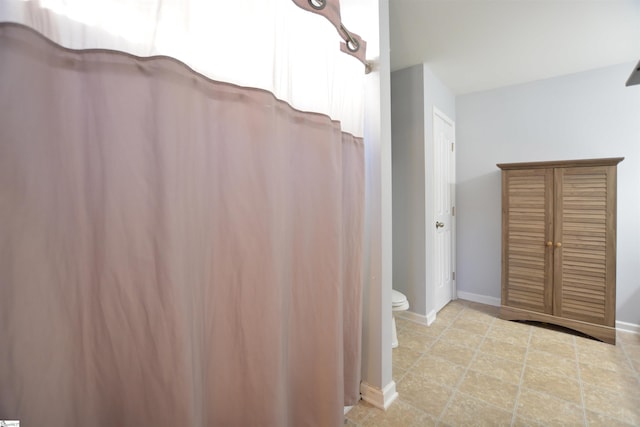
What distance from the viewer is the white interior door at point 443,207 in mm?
2690

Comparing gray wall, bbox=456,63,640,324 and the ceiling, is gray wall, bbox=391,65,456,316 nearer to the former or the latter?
the ceiling

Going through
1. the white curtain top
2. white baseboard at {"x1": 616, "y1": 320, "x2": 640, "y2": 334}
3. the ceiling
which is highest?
the ceiling

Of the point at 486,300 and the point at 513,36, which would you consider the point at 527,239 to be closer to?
the point at 486,300

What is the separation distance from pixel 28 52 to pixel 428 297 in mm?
2809

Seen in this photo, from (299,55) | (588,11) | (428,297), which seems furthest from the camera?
(428,297)

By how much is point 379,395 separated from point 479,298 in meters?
2.22

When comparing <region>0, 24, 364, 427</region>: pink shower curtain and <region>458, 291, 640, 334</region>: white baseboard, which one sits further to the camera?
<region>458, 291, 640, 334</region>: white baseboard

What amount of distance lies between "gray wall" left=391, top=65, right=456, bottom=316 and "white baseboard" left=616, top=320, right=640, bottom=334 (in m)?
1.62

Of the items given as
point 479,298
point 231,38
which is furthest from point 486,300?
point 231,38

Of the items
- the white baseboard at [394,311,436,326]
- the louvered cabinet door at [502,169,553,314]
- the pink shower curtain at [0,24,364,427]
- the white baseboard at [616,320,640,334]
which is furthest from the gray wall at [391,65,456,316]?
the pink shower curtain at [0,24,364,427]

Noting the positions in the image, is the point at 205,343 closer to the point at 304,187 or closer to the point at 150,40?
the point at 304,187

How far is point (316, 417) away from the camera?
3.37 ft

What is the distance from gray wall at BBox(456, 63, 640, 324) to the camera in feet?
7.54

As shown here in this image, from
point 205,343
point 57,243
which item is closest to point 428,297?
point 205,343
